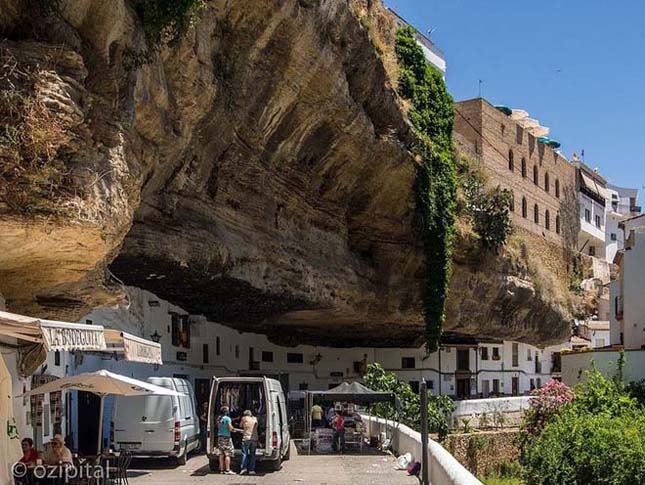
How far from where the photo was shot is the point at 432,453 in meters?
15.5

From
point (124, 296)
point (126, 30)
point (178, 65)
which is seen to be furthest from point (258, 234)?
point (126, 30)

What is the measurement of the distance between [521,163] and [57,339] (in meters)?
45.7

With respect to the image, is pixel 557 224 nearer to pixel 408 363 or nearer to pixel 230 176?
pixel 408 363

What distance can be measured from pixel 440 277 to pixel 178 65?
60.2 feet

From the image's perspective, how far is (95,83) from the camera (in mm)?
13664

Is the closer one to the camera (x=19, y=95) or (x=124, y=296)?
(x=19, y=95)

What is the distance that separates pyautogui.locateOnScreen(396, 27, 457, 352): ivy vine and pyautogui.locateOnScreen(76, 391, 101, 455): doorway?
48.5 feet

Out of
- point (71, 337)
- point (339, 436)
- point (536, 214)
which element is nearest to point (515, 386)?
point (536, 214)

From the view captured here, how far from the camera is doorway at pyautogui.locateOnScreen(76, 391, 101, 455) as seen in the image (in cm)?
1983

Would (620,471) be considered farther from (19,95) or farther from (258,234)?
(19,95)

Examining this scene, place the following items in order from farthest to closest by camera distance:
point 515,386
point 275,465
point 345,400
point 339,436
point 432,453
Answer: point 515,386, point 345,400, point 339,436, point 275,465, point 432,453

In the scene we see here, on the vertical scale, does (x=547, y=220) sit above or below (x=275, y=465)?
above

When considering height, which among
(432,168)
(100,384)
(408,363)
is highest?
(432,168)

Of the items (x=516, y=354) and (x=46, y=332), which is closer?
(x=46, y=332)
